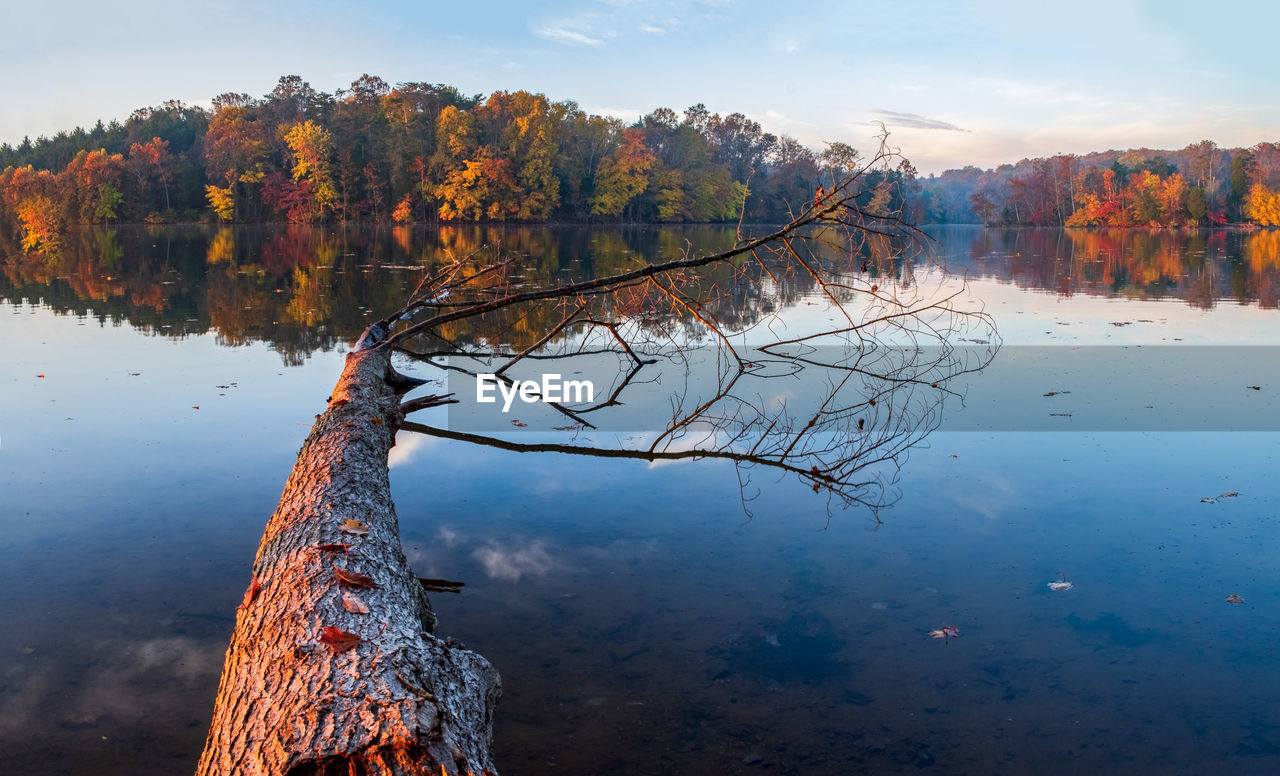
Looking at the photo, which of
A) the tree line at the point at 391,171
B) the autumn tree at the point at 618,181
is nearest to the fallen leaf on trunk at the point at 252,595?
the tree line at the point at 391,171

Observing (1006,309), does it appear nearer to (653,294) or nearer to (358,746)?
(653,294)

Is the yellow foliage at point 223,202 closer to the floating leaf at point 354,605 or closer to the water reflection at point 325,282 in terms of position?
the water reflection at point 325,282

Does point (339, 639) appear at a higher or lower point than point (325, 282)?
lower

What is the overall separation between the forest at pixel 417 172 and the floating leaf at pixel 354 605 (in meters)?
54.7

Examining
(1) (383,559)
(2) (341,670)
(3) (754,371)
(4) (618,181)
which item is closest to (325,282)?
(3) (754,371)

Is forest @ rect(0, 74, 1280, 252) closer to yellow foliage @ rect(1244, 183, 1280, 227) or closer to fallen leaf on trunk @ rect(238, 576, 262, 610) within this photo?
yellow foliage @ rect(1244, 183, 1280, 227)

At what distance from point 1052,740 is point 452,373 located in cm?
691

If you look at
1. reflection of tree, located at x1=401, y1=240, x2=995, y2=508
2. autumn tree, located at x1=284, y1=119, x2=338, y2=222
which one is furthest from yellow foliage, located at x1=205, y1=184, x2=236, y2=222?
reflection of tree, located at x1=401, y1=240, x2=995, y2=508

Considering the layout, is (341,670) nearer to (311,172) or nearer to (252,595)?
(252,595)

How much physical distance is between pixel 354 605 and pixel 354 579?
0.60 feet

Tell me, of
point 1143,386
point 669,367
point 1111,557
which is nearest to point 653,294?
point 669,367

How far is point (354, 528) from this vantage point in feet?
11.5

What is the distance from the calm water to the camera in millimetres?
2811

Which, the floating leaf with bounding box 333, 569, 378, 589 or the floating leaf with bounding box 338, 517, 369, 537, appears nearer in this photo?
the floating leaf with bounding box 333, 569, 378, 589
